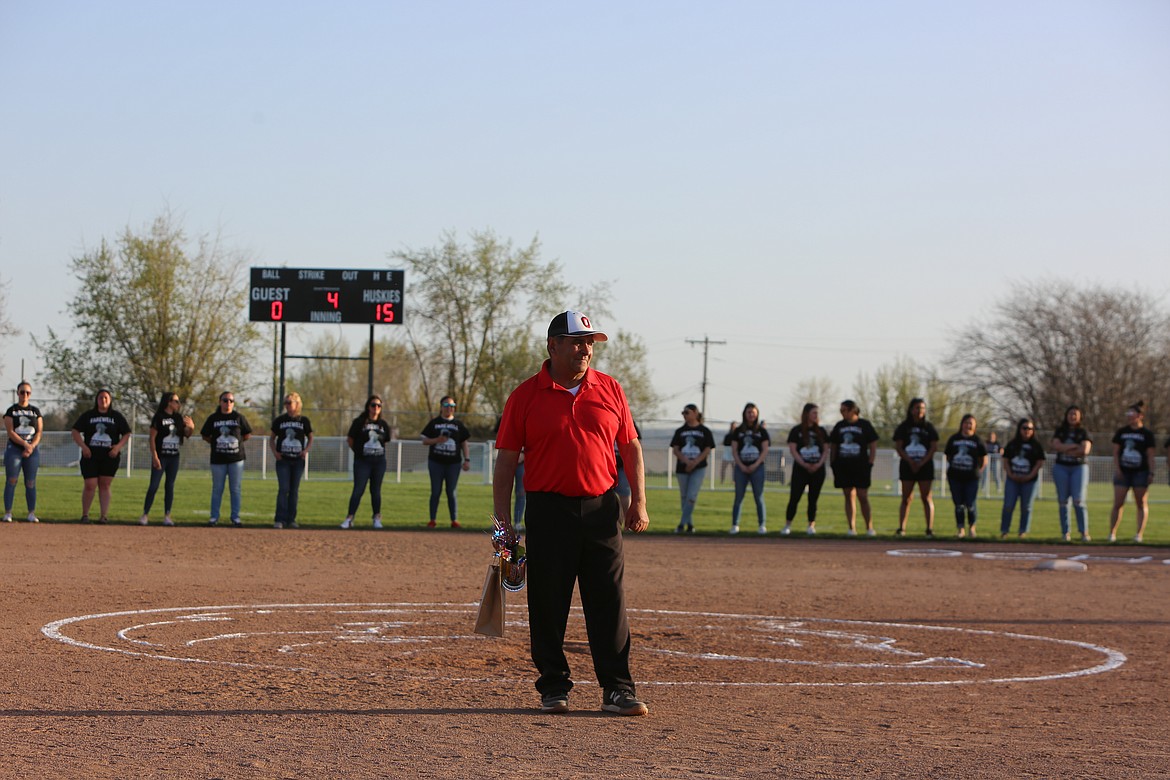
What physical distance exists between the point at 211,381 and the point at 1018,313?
34.9 metres

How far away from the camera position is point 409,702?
7.07 metres

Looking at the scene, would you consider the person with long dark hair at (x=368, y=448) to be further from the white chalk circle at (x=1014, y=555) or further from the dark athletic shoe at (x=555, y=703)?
the dark athletic shoe at (x=555, y=703)

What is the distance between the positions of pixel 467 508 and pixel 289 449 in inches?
337

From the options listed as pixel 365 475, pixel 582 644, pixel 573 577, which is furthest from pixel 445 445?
pixel 573 577

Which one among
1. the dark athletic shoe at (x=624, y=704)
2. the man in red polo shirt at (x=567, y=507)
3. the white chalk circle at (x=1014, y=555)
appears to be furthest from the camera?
the white chalk circle at (x=1014, y=555)

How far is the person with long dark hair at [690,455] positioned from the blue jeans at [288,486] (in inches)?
224

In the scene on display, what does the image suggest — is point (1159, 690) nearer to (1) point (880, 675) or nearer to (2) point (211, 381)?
(1) point (880, 675)

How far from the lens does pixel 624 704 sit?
22.5 feet

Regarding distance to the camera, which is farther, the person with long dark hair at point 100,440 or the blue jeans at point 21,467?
the person with long dark hair at point 100,440

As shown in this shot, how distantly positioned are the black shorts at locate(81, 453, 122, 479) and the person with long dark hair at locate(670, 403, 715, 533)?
830 cm

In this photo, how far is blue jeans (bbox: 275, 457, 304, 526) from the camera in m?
19.9

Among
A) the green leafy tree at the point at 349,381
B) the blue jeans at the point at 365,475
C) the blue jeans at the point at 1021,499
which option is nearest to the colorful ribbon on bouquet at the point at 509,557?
the blue jeans at the point at 365,475

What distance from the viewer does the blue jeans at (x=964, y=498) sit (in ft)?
69.4

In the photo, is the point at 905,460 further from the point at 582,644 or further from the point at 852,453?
the point at 582,644
